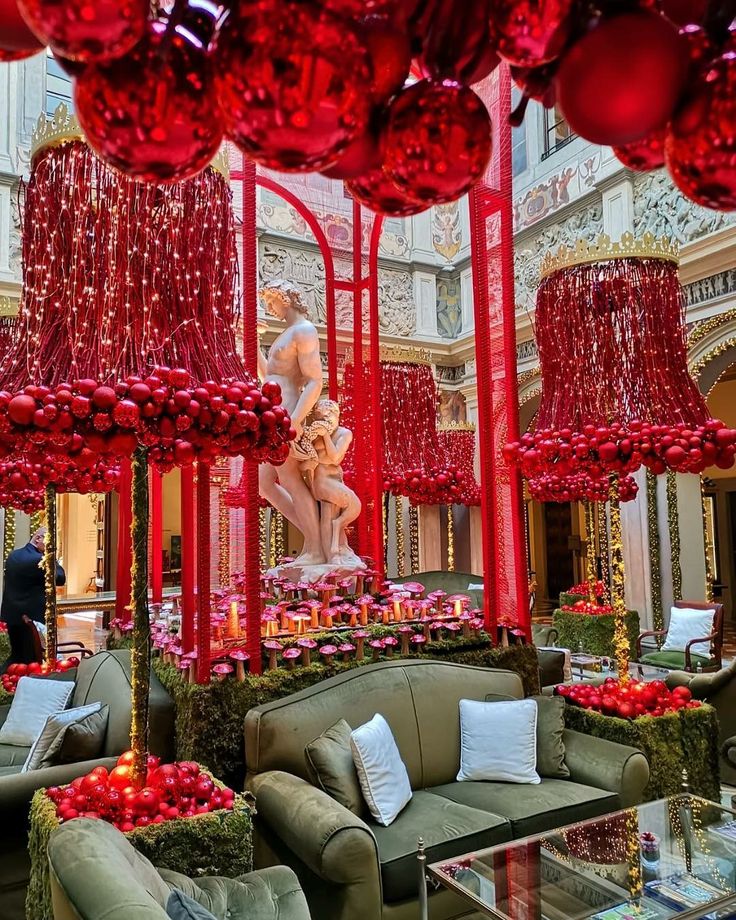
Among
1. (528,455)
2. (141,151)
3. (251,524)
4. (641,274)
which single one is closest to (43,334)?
(251,524)

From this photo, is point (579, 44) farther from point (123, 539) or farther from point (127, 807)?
point (123, 539)

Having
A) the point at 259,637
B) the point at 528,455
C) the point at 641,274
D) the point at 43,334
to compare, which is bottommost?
the point at 259,637

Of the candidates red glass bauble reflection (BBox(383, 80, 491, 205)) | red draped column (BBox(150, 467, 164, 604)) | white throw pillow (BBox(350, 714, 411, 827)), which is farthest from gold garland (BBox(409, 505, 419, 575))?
red glass bauble reflection (BBox(383, 80, 491, 205))

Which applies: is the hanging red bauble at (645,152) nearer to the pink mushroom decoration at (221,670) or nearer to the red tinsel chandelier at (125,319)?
the red tinsel chandelier at (125,319)

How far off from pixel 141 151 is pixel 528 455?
3.11 m

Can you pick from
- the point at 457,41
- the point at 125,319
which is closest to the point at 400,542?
the point at 125,319

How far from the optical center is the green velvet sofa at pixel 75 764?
9.27 ft

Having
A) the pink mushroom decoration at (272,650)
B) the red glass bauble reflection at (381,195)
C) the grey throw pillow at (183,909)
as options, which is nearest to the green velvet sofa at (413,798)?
the pink mushroom decoration at (272,650)

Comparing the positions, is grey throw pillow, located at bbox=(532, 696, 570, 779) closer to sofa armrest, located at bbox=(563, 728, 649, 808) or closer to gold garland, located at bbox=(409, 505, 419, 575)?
sofa armrest, located at bbox=(563, 728, 649, 808)

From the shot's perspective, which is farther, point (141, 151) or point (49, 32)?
point (141, 151)

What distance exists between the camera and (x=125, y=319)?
2.30 metres

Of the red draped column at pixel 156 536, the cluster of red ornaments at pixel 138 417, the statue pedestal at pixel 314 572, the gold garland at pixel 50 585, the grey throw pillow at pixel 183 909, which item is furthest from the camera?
the red draped column at pixel 156 536

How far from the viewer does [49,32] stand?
2.04 ft

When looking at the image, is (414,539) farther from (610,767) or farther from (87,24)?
(87,24)
